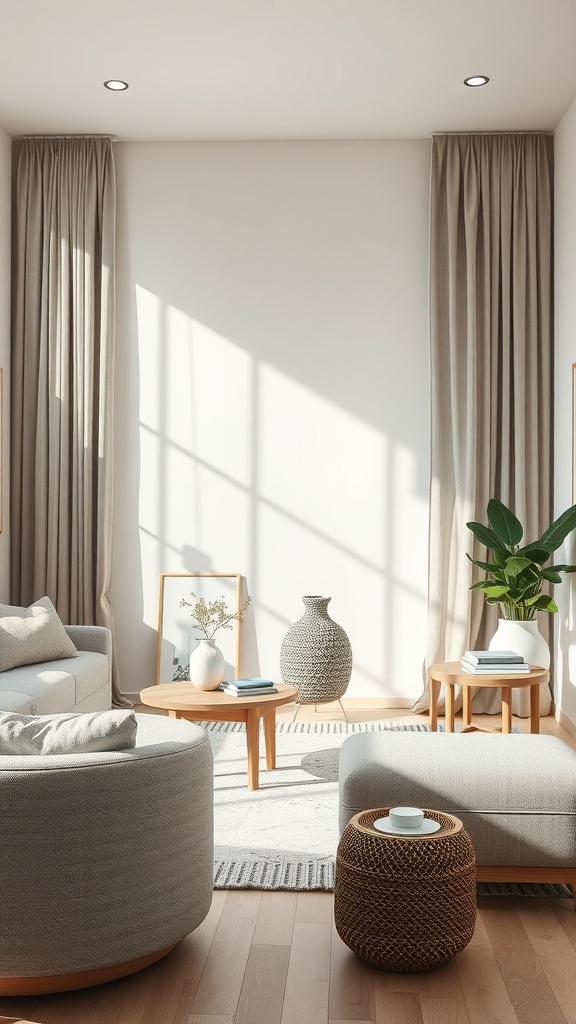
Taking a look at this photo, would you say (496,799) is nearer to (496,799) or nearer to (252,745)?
(496,799)

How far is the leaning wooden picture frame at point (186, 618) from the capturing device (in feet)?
19.0

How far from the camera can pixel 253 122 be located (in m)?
5.52

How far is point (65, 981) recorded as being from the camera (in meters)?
2.31

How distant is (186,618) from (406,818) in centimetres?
341

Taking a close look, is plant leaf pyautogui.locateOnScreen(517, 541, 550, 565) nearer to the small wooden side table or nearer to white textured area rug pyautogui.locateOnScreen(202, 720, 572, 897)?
the small wooden side table

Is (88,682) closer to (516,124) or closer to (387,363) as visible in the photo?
(387,363)

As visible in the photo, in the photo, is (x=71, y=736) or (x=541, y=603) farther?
(x=541, y=603)

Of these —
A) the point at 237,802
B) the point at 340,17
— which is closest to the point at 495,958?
the point at 237,802

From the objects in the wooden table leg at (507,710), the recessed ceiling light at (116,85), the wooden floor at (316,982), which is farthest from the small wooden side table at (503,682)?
the recessed ceiling light at (116,85)

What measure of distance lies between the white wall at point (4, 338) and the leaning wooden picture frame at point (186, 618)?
0.93 m

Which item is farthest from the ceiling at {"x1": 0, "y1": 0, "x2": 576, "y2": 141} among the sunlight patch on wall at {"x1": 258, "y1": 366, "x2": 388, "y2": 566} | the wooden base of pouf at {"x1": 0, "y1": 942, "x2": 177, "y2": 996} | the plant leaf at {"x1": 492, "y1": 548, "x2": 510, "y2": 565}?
the wooden base of pouf at {"x1": 0, "y1": 942, "x2": 177, "y2": 996}

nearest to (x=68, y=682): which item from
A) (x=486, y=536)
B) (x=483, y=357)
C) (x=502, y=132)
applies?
(x=486, y=536)

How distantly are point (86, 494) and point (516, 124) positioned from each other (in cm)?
328

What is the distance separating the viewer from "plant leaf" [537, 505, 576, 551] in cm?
488
